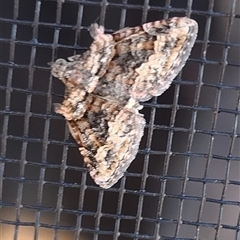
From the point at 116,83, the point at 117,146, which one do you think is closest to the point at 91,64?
the point at 116,83

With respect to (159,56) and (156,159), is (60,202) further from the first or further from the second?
(159,56)

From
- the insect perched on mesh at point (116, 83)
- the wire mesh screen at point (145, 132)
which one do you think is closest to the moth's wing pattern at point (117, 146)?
the insect perched on mesh at point (116, 83)

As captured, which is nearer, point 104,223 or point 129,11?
point 129,11

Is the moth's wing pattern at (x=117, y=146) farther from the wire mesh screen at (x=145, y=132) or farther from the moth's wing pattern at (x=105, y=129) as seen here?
the wire mesh screen at (x=145, y=132)

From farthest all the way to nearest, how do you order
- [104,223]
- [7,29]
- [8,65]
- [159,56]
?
[104,223] < [7,29] < [8,65] < [159,56]

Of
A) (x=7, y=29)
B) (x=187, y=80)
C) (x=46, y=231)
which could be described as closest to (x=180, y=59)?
(x=187, y=80)

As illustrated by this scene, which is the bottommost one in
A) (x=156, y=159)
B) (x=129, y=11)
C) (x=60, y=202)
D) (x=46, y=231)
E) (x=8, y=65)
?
(x=46, y=231)

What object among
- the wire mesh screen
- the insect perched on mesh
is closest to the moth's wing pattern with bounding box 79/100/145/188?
the insect perched on mesh
